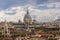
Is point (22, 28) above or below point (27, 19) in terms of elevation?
below

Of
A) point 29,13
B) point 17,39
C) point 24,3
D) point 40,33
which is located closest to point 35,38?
point 40,33

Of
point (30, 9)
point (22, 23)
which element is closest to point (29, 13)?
point (30, 9)

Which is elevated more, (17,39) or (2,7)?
(2,7)

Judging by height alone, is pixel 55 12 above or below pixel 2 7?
below

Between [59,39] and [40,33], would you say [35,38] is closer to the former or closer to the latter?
[40,33]

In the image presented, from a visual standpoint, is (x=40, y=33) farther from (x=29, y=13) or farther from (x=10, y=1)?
(x=10, y=1)

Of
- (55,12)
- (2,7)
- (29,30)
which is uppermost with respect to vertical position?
(2,7)

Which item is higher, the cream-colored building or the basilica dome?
the basilica dome

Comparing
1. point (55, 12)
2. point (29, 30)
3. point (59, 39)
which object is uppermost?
point (55, 12)

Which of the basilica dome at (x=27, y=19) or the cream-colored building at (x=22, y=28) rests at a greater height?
the basilica dome at (x=27, y=19)
